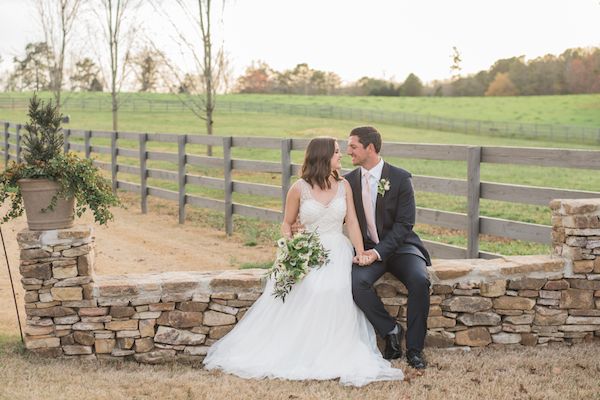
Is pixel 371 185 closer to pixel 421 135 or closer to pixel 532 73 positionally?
pixel 421 135

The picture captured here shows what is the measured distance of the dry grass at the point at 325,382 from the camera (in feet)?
15.4

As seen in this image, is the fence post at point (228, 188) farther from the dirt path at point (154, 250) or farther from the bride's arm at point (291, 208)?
the bride's arm at point (291, 208)

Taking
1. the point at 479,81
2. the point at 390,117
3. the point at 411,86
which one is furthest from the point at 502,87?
the point at 390,117

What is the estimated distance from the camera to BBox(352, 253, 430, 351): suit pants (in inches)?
206

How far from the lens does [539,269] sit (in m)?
5.65

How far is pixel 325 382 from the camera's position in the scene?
193 inches

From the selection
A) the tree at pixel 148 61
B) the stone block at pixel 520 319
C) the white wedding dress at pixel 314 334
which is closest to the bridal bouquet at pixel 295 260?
the white wedding dress at pixel 314 334

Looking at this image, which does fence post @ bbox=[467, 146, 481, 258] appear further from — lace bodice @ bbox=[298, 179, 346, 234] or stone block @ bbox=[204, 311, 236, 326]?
stone block @ bbox=[204, 311, 236, 326]

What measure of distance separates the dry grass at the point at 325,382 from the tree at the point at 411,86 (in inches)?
2371

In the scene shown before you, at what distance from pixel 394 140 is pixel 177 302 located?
27.0m

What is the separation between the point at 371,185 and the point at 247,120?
3589 centimetres

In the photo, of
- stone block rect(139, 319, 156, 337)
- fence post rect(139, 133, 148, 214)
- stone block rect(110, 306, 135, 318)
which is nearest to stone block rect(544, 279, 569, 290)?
stone block rect(139, 319, 156, 337)

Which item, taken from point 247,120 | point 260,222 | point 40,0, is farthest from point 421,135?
point 260,222

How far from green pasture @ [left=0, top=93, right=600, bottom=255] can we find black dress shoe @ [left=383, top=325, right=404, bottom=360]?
14.1ft
